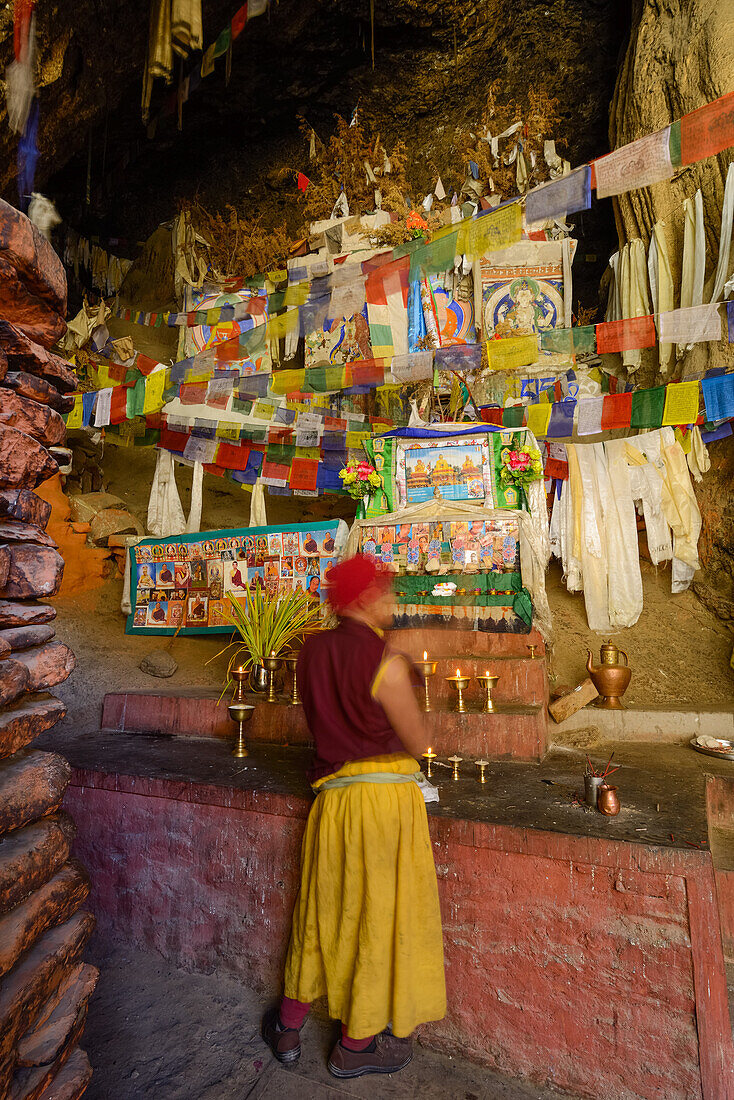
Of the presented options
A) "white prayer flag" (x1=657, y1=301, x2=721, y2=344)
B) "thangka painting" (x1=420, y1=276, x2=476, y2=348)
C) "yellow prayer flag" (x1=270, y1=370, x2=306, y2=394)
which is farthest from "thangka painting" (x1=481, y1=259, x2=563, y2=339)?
"yellow prayer flag" (x1=270, y1=370, x2=306, y2=394)

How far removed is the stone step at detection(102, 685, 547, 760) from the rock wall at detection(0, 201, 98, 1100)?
2696mm

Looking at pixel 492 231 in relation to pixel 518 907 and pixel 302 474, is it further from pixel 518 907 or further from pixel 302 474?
pixel 518 907

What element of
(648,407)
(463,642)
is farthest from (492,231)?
(463,642)

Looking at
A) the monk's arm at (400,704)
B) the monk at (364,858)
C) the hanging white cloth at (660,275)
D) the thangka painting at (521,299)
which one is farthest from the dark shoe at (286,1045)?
the thangka painting at (521,299)

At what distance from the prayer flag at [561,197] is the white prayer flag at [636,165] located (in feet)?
0.43

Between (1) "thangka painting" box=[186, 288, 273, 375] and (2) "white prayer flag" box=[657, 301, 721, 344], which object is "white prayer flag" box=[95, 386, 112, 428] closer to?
(1) "thangka painting" box=[186, 288, 273, 375]

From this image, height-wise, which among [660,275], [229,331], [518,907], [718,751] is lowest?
[518,907]

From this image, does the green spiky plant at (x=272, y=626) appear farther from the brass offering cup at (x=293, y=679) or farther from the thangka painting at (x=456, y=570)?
the thangka painting at (x=456, y=570)

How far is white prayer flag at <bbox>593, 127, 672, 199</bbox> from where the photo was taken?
5.05 m

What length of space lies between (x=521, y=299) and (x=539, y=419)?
470cm

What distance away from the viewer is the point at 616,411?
7312 millimetres

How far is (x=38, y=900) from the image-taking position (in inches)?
65.2

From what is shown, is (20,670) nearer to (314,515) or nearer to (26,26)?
(26,26)

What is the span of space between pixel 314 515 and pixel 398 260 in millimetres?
6401
